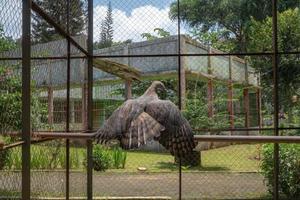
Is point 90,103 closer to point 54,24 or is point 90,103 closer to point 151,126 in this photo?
point 54,24

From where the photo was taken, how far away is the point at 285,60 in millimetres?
16078

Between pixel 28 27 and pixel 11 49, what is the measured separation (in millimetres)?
1160

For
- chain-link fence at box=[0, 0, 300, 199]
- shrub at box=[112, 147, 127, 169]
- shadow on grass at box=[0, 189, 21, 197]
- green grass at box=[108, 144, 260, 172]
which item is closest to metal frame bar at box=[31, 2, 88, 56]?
chain-link fence at box=[0, 0, 300, 199]

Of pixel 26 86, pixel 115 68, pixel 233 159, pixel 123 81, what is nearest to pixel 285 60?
pixel 233 159

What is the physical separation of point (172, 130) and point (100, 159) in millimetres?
8604

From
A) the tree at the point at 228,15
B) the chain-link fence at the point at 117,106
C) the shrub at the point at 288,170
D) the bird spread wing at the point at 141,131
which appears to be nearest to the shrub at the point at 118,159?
the chain-link fence at the point at 117,106

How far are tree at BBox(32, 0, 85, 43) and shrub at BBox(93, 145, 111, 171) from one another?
5611 millimetres

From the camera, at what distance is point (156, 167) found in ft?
41.8

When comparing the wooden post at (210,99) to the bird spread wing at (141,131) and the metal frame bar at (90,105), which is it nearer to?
the metal frame bar at (90,105)

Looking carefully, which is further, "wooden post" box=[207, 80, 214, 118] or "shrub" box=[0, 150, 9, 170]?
"wooden post" box=[207, 80, 214, 118]

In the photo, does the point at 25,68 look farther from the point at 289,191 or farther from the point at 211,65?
the point at 211,65

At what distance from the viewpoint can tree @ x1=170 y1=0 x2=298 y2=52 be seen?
30.7 metres

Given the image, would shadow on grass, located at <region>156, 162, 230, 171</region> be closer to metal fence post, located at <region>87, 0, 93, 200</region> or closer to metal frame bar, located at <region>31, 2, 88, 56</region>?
metal fence post, located at <region>87, 0, 93, 200</region>

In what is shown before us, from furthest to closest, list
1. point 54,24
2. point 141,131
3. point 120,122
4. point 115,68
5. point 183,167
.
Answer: point 183,167, point 115,68, point 54,24, point 120,122, point 141,131
